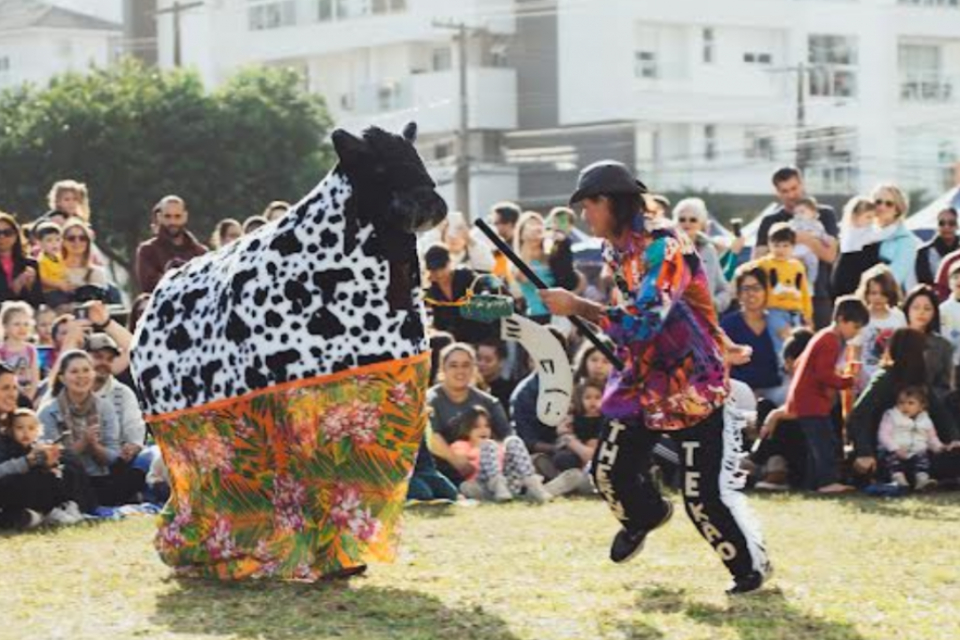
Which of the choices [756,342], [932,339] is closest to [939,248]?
[932,339]

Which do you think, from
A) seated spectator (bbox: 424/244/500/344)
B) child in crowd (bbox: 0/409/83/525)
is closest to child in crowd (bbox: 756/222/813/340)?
seated spectator (bbox: 424/244/500/344)

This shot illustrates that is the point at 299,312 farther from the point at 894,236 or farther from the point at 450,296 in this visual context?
the point at 894,236

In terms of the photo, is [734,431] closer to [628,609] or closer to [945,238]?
[628,609]

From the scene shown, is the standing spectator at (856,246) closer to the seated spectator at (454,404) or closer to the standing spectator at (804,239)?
the standing spectator at (804,239)

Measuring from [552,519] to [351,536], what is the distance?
371 centimetres

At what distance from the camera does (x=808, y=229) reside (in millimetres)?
16859

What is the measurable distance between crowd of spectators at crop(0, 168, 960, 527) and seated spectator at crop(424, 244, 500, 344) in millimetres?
A: 19

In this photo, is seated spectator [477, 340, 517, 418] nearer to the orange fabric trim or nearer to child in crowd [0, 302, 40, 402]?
child in crowd [0, 302, 40, 402]

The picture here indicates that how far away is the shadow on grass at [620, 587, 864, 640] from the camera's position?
7984mm

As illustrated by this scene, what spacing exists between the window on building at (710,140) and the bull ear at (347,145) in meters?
46.9

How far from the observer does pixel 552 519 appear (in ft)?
41.5

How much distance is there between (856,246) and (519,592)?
8.32 m

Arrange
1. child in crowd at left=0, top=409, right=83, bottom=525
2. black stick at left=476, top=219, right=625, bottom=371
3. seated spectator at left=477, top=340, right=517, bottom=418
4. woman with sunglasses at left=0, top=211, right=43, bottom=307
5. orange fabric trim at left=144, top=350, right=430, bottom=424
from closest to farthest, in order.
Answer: black stick at left=476, top=219, right=625, bottom=371 → orange fabric trim at left=144, top=350, right=430, bottom=424 → child in crowd at left=0, top=409, right=83, bottom=525 → woman with sunglasses at left=0, top=211, right=43, bottom=307 → seated spectator at left=477, top=340, right=517, bottom=418

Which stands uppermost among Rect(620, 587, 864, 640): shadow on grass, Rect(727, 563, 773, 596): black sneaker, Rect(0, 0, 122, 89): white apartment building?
Rect(0, 0, 122, 89): white apartment building
